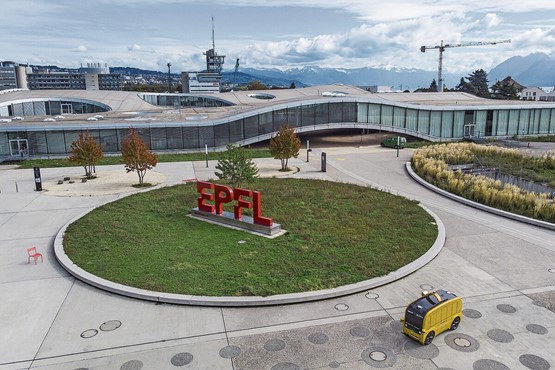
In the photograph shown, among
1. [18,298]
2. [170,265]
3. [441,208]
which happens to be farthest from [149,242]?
[441,208]

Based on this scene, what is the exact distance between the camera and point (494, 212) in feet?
78.9

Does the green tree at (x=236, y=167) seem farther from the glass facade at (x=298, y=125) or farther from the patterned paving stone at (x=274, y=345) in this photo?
the glass facade at (x=298, y=125)

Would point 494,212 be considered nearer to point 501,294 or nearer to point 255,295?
point 501,294

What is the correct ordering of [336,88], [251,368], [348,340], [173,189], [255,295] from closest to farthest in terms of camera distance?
[251,368] < [348,340] < [255,295] < [173,189] < [336,88]

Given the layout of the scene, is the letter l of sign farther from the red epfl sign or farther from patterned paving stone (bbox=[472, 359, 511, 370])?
patterned paving stone (bbox=[472, 359, 511, 370])

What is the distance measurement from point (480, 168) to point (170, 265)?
98.6ft

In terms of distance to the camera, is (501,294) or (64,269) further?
(64,269)

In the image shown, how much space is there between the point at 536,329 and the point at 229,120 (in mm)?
39682

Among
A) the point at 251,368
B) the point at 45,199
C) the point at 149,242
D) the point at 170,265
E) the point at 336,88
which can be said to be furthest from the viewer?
the point at 336,88

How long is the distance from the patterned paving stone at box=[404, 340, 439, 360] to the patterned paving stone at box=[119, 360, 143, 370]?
6.99 meters

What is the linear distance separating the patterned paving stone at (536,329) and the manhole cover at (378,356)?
15.1 feet

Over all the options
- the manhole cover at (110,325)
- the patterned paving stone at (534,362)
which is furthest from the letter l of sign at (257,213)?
the patterned paving stone at (534,362)

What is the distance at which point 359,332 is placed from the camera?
40.4 feet

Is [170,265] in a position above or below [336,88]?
below
